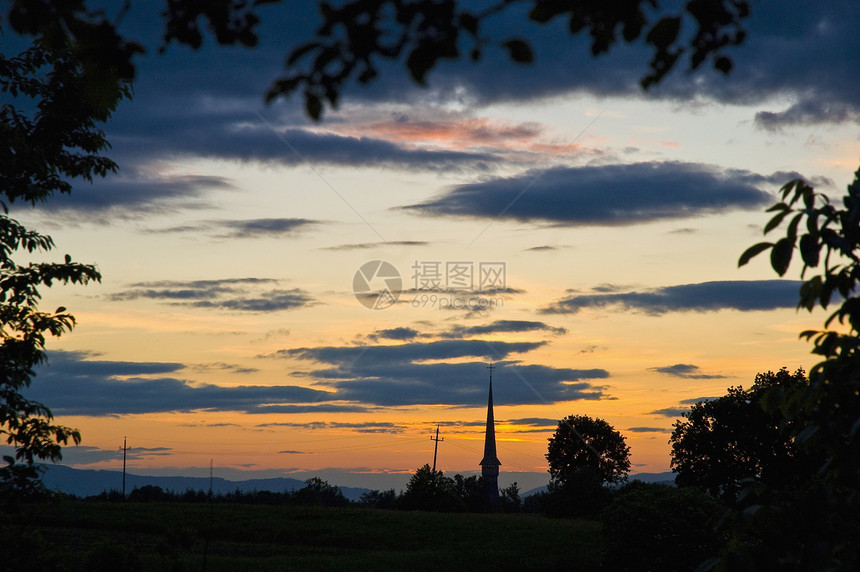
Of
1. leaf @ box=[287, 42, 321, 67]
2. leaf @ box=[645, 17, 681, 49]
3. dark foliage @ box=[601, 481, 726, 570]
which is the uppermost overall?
leaf @ box=[645, 17, 681, 49]

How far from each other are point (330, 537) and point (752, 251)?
4265 centimetres

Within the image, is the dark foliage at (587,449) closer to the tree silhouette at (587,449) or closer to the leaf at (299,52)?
the tree silhouette at (587,449)

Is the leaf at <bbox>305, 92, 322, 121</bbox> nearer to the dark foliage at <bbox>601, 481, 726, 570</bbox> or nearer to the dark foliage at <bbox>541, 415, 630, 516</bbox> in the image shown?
the dark foliage at <bbox>601, 481, 726, 570</bbox>

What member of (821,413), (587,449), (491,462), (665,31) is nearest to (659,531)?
(821,413)

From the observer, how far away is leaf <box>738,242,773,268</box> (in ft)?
14.0

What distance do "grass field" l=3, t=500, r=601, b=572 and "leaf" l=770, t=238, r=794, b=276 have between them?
2228cm

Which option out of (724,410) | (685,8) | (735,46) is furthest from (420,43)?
(724,410)

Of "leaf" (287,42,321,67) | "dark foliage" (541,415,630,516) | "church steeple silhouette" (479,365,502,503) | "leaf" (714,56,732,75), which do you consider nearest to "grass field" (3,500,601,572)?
"leaf" (287,42,321,67)

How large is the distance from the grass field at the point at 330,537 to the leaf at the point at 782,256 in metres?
22.3

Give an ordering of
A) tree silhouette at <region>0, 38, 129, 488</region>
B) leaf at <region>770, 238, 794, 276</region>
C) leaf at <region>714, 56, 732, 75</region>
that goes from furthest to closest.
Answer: tree silhouette at <region>0, 38, 129, 488</region> < leaf at <region>770, 238, 794, 276</region> < leaf at <region>714, 56, 732, 75</region>

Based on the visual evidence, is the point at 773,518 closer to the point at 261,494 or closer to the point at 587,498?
Result: the point at 587,498

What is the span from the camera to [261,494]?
227ft

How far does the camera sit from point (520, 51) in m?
3.08

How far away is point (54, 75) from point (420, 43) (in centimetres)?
1205
